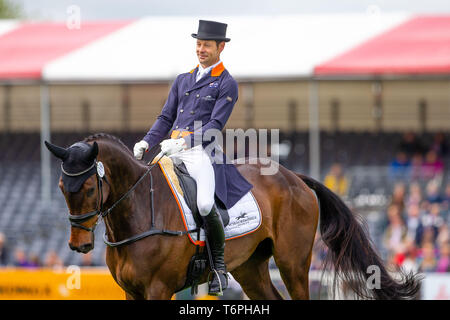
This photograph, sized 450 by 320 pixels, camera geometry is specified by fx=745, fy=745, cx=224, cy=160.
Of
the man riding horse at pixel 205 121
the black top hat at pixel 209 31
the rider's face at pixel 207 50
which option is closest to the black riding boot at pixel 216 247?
the man riding horse at pixel 205 121

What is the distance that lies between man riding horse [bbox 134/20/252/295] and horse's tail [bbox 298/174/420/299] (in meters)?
1.27

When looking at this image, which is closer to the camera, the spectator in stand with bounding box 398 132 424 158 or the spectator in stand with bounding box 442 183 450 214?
the spectator in stand with bounding box 442 183 450 214

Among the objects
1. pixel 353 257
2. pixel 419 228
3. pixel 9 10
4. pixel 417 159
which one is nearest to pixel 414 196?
pixel 419 228

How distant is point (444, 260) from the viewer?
10297mm

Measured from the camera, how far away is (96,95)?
→ 20.7 metres

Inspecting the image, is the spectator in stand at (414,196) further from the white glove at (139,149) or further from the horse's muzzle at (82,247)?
the horse's muzzle at (82,247)

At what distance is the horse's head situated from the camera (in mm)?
4535

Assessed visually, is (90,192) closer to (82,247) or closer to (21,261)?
(82,247)

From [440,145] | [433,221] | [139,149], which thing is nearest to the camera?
[139,149]

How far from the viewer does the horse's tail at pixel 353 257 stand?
602cm

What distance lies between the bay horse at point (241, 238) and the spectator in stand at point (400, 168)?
26.2 ft

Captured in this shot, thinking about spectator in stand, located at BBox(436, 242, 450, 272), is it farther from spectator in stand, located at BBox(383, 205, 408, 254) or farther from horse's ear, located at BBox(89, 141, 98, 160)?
horse's ear, located at BBox(89, 141, 98, 160)

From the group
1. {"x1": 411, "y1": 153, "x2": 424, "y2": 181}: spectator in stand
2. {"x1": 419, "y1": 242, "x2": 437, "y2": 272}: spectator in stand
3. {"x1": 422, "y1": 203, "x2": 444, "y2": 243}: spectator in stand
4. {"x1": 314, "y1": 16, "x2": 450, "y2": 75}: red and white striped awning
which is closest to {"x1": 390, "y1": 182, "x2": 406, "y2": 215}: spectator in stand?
{"x1": 422, "y1": 203, "x2": 444, "y2": 243}: spectator in stand

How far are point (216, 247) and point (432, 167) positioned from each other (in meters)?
9.90
